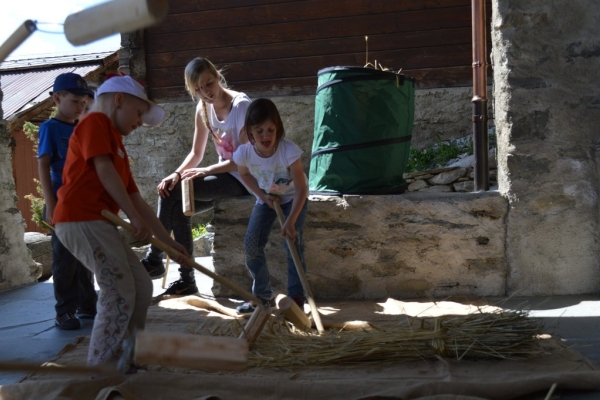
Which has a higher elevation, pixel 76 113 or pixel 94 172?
pixel 76 113

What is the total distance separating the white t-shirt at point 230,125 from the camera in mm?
4379

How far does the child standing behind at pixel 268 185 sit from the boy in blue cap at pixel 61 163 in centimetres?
92

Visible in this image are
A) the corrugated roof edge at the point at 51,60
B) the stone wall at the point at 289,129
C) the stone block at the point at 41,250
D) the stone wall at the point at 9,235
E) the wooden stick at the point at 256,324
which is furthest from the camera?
the corrugated roof edge at the point at 51,60

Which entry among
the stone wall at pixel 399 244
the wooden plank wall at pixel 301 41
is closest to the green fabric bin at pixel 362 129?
the stone wall at pixel 399 244

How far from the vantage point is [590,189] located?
4211mm

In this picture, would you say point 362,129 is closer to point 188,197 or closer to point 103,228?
point 188,197

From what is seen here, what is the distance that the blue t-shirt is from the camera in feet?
12.8

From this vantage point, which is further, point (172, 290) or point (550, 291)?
point (172, 290)

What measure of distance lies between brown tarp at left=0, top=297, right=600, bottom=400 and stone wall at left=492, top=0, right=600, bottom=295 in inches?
43.8

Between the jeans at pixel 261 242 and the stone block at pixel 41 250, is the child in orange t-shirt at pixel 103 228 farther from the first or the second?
the stone block at pixel 41 250

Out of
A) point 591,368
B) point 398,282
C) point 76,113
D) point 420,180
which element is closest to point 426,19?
point 420,180

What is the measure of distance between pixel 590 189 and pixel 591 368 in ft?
5.43

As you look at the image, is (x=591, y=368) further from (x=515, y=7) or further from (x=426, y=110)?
(x=426, y=110)

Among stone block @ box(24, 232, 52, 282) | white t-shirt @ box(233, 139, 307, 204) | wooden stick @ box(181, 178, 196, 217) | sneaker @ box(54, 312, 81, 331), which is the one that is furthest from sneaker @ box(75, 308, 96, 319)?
stone block @ box(24, 232, 52, 282)
